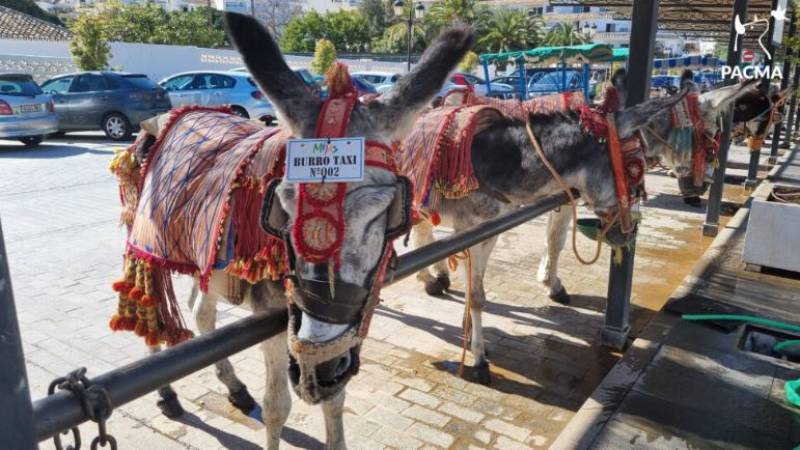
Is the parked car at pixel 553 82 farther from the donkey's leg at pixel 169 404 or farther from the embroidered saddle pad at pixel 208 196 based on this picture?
the donkey's leg at pixel 169 404

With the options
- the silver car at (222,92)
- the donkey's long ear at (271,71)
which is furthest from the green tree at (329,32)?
the donkey's long ear at (271,71)

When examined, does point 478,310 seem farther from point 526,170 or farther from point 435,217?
point 526,170

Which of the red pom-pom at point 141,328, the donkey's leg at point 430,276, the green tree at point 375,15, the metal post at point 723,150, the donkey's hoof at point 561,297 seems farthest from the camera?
the green tree at point 375,15

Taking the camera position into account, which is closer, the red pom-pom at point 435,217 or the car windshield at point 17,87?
the red pom-pom at point 435,217

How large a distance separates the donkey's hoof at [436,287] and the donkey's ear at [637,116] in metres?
2.45

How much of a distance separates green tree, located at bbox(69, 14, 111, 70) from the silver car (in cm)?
763

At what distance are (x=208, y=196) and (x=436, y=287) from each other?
11.2 feet

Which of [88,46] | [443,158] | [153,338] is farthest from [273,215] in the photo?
[88,46]

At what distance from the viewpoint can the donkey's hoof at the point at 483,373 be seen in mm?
4148

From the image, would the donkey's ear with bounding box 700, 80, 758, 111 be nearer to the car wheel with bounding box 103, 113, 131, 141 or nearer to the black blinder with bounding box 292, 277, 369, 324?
the black blinder with bounding box 292, 277, 369, 324

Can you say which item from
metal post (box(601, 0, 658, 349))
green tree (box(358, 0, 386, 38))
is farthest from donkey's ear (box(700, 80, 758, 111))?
green tree (box(358, 0, 386, 38))

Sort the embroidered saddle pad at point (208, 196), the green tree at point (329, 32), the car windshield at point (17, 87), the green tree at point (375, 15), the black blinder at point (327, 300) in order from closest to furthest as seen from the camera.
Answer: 1. the black blinder at point (327, 300)
2. the embroidered saddle pad at point (208, 196)
3. the car windshield at point (17, 87)
4. the green tree at point (329, 32)
5. the green tree at point (375, 15)

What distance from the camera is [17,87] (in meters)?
13.4

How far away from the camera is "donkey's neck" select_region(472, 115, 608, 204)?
395cm
